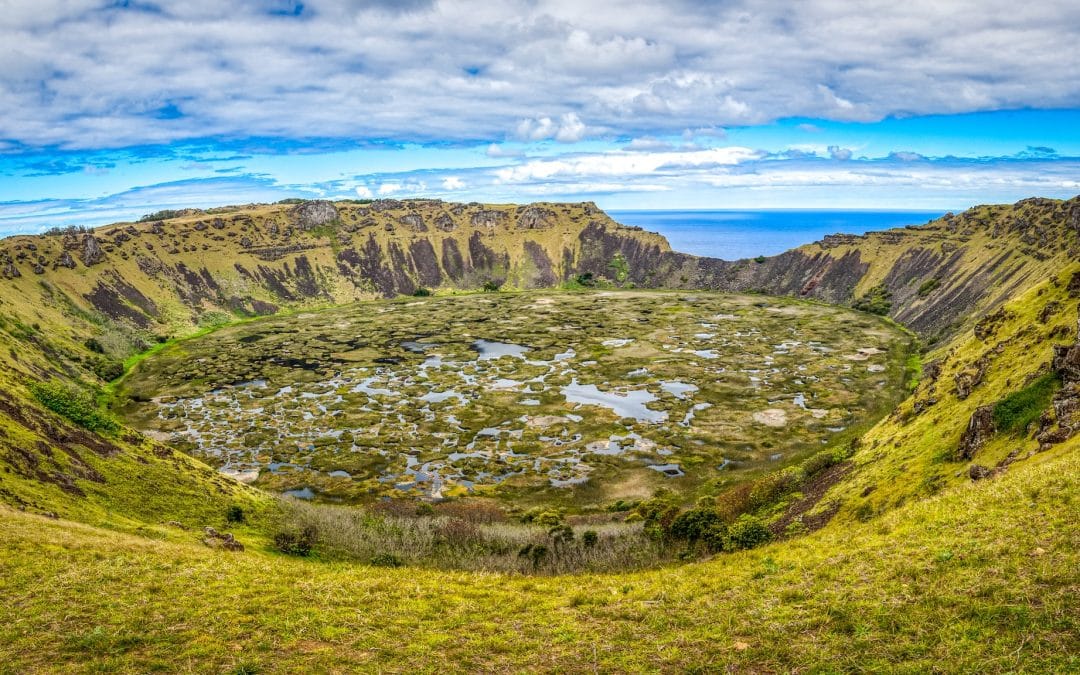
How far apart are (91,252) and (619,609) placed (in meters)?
215

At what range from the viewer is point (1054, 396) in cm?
3838

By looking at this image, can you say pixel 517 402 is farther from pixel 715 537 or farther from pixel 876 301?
pixel 876 301

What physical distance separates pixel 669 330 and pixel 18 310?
14961 cm

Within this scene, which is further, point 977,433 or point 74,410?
point 74,410

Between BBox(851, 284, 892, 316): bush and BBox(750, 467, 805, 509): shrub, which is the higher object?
BBox(851, 284, 892, 316): bush

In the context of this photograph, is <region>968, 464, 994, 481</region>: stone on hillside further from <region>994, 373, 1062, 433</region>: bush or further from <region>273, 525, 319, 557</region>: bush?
<region>273, 525, 319, 557</region>: bush

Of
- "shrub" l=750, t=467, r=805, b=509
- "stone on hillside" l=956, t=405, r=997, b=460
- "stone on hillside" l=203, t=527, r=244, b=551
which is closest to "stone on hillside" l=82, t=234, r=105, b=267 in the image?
"stone on hillside" l=203, t=527, r=244, b=551

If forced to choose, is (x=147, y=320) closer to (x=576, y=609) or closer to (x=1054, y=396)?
(x=576, y=609)

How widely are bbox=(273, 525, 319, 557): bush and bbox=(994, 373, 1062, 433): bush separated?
51491 millimetres

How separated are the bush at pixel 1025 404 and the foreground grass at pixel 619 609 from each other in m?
11.5

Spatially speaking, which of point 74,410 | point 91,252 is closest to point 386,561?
point 74,410

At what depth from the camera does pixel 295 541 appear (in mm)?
47188

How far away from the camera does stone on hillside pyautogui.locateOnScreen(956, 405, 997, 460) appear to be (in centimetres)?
4188

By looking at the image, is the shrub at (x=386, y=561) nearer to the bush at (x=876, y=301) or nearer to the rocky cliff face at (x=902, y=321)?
the rocky cliff face at (x=902, y=321)
